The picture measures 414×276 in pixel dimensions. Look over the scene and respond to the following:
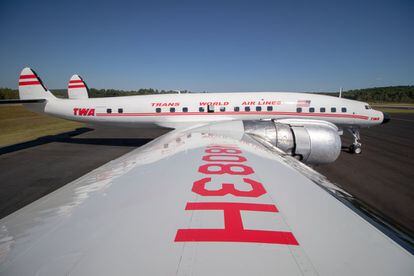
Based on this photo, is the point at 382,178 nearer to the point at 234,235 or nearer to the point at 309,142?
the point at 309,142

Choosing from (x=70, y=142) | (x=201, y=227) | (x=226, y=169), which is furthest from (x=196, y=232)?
(x=70, y=142)

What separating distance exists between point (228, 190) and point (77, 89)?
1360 centimetres

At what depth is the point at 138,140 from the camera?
13.5 m

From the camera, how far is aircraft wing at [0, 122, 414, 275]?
941mm

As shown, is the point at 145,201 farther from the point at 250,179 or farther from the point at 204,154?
the point at 204,154

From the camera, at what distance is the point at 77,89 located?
12078mm

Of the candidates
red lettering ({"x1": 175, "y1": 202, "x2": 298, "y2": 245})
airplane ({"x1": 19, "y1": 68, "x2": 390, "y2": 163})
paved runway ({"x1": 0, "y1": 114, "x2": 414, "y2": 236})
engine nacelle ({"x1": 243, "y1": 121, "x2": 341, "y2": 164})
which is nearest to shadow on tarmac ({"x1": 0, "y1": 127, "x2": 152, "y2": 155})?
paved runway ({"x1": 0, "y1": 114, "x2": 414, "y2": 236})

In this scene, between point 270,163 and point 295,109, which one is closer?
point 270,163

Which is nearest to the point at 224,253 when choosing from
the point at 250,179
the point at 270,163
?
the point at 250,179

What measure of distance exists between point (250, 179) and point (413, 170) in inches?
384

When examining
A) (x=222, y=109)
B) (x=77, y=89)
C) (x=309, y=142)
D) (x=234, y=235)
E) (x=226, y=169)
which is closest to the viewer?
(x=234, y=235)

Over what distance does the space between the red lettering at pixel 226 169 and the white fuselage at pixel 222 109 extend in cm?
765

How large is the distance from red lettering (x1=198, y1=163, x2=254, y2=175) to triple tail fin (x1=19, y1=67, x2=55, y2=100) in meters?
13.7

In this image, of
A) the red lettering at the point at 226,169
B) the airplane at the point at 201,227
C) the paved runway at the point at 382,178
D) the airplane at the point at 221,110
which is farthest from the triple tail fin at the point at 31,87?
the paved runway at the point at 382,178
